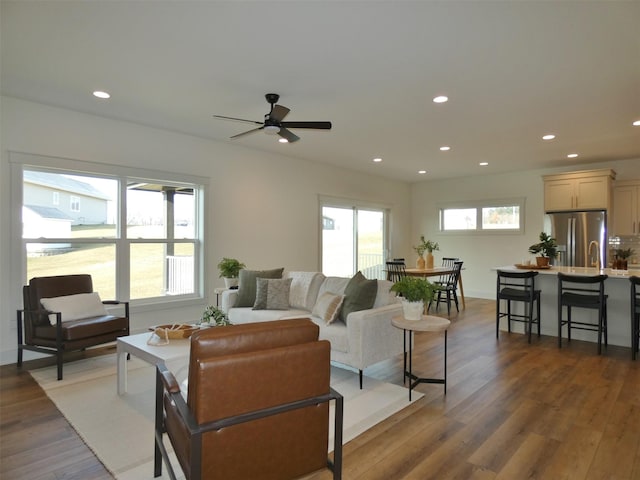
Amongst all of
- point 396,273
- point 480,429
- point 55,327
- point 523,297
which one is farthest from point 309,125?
point 396,273

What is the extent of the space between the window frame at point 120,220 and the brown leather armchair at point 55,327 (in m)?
A: 0.44

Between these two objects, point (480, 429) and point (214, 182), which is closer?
point (480, 429)

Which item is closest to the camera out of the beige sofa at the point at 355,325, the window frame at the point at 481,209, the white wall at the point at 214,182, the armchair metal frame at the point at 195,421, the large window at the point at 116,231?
the armchair metal frame at the point at 195,421

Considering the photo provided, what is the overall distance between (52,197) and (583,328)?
6.76 meters

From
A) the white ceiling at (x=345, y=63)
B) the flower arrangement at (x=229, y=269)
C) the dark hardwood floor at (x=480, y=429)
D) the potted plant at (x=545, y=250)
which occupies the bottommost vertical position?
the dark hardwood floor at (x=480, y=429)

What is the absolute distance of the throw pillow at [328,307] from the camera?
3668mm

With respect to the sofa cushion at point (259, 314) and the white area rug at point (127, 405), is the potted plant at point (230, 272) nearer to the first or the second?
the sofa cushion at point (259, 314)

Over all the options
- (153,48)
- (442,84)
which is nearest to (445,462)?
(442,84)

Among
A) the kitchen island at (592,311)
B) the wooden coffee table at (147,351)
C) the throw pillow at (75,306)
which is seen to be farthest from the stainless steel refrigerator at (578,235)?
the throw pillow at (75,306)

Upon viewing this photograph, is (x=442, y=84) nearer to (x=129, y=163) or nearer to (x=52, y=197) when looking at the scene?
(x=129, y=163)

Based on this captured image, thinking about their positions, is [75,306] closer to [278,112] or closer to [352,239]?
[278,112]

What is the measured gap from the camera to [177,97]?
394 centimetres

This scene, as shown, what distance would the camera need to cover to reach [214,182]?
5.71 meters

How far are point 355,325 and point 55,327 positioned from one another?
2962mm
